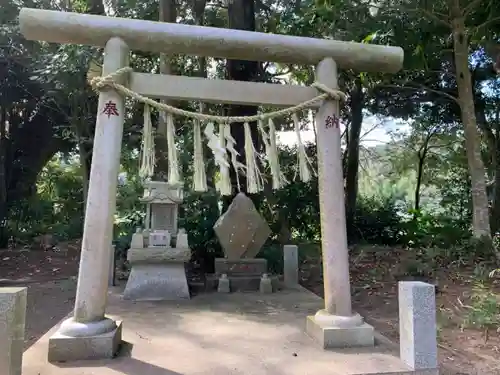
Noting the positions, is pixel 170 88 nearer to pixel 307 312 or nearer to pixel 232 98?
pixel 232 98

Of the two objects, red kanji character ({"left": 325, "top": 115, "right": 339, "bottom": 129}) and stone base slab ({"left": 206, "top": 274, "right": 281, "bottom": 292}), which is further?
stone base slab ({"left": 206, "top": 274, "right": 281, "bottom": 292})

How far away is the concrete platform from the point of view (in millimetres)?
2828

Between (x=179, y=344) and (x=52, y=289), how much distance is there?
14.6 feet

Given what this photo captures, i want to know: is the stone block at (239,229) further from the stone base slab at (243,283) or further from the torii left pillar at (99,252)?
the torii left pillar at (99,252)

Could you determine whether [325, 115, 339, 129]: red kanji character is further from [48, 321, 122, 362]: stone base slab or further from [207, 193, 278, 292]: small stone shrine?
[207, 193, 278, 292]: small stone shrine

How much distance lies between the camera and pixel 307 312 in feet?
15.1

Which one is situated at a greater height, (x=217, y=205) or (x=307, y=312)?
(x=217, y=205)

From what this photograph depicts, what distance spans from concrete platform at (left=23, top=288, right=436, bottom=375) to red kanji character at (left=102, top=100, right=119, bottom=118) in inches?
71.9

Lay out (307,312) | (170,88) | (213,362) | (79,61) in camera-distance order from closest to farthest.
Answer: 1. (213,362)
2. (170,88)
3. (307,312)
4. (79,61)

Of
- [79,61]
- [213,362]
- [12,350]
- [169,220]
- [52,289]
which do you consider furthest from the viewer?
[79,61]

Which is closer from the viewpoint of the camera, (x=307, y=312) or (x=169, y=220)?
(x=307, y=312)

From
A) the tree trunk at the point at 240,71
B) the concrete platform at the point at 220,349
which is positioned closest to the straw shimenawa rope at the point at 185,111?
the concrete platform at the point at 220,349

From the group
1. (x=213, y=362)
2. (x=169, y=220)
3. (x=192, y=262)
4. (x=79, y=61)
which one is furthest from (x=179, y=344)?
(x=79, y=61)

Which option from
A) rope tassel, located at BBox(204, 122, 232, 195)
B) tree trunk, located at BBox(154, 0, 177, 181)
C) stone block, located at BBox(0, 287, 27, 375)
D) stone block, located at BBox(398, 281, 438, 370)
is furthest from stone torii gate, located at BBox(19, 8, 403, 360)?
tree trunk, located at BBox(154, 0, 177, 181)
